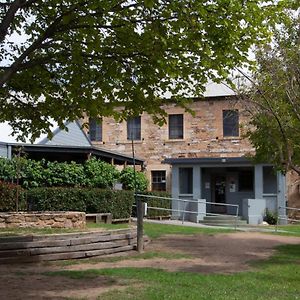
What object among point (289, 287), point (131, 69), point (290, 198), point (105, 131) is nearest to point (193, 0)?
point (131, 69)

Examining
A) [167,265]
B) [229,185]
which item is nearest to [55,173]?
[167,265]

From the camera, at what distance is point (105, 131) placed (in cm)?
3622

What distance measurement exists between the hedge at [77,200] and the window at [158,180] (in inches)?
462

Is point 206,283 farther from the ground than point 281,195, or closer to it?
closer to it

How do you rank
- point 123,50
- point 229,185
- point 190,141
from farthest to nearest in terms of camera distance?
point 190,141 → point 229,185 → point 123,50

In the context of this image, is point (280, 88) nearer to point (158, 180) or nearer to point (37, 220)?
point (37, 220)

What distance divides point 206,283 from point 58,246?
4071 millimetres

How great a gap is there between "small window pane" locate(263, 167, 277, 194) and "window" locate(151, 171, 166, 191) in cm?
642

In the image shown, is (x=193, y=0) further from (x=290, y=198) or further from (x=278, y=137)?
(x=290, y=198)

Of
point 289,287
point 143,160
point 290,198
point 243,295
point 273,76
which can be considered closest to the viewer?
point 243,295

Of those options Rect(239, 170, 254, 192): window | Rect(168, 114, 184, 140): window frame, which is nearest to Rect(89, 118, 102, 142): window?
Rect(168, 114, 184, 140): window frame

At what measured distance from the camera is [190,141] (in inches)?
1353

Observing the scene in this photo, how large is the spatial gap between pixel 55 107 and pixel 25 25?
5.82 feet

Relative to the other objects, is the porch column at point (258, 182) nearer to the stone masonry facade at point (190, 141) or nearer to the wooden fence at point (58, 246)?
the stone masonry facade at point (190, 141)
